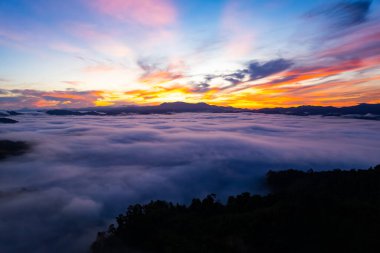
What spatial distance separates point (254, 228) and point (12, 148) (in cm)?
12842

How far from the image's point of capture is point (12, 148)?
121938 mm

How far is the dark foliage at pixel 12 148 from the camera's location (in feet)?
360

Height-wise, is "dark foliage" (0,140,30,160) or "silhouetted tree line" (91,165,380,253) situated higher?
"silhouetted tree line" (91,165,380,253)

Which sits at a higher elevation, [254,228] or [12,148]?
[254,228]

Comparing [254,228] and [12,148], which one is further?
[12,148]

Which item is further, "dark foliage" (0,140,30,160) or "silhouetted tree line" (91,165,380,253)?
"dark foliage" (0,140,30,160)

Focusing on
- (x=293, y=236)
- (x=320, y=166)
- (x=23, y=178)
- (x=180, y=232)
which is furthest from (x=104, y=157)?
(x=293, y=236)

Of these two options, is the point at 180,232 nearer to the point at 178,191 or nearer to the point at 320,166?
the point at 178,191

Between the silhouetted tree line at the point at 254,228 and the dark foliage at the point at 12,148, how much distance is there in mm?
95323

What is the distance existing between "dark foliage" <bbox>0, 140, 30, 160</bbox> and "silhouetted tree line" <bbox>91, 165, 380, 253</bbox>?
313 ft

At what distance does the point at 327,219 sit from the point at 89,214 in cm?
3837

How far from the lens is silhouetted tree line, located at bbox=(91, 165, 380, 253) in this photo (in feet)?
71.7

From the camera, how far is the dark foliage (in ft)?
360

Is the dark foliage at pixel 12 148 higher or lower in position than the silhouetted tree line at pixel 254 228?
lower
